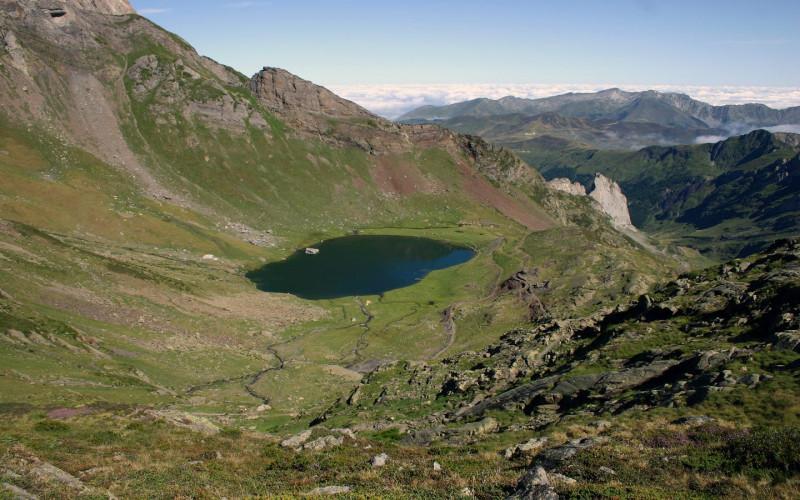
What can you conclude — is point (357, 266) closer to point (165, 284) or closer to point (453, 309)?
point (453, 309)

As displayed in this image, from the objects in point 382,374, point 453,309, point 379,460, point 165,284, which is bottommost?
point 453,309

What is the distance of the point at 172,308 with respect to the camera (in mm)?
88062

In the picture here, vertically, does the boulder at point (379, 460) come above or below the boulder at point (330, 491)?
below

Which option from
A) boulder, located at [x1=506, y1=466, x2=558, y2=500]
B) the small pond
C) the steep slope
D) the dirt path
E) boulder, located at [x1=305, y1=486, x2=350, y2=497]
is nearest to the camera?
boulder, located at [x1=506, y1=466, x2=558, y2=500]

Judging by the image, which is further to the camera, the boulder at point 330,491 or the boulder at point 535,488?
the boulder at point 330,491

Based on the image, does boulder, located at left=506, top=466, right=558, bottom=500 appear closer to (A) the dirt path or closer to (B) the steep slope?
(B) the steep slope

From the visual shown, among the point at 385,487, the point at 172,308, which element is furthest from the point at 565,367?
the point at 172,308

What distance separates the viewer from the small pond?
13588 cm

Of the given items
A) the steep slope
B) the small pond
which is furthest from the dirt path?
the small pond

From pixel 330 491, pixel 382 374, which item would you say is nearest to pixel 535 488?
pixel 330 491

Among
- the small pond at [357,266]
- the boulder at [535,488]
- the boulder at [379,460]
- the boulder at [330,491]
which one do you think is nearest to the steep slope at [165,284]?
the small pond at [357,266]

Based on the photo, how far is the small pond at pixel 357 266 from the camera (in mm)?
135875

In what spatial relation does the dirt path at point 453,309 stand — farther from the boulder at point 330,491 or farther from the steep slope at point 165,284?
the boulder at point 330,491

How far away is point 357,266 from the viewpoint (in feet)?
521
